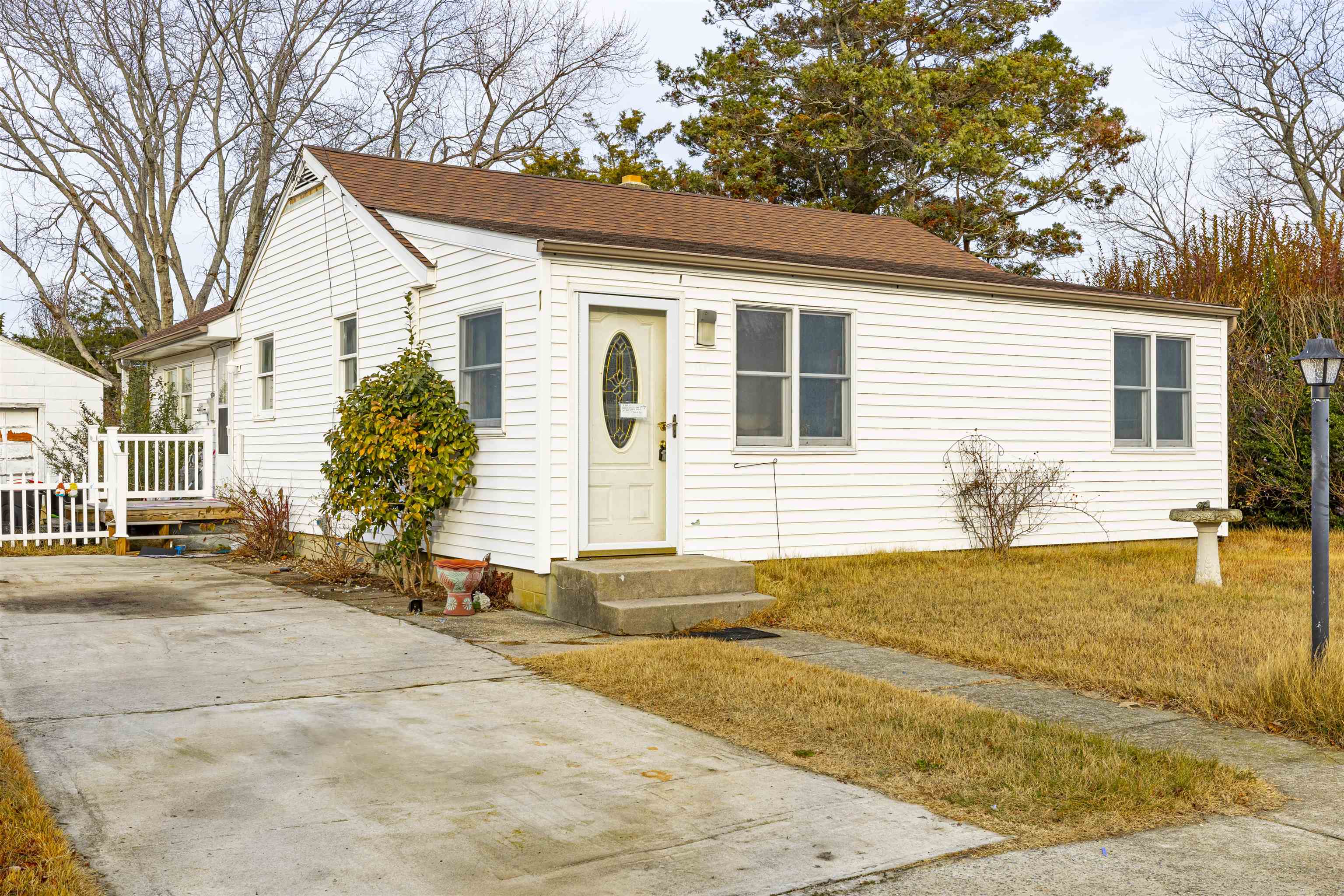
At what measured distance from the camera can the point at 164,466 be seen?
666 inches

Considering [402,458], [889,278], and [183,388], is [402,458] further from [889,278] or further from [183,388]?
[183,388]

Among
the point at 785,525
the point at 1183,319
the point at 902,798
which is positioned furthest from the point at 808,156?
the point at 902,798

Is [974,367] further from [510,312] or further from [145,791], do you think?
[145,791]

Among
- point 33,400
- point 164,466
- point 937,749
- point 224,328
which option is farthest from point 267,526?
point 33,400

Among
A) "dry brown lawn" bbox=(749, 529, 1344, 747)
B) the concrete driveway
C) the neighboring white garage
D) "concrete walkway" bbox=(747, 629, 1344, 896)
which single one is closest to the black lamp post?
"dry brown lawn" bbox=(749, 529, 1344, 747)

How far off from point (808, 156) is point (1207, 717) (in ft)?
73.1

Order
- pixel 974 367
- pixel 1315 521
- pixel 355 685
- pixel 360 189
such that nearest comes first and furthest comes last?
pixel 1315 521 < pixel 355 685 < pixel 974 367 < pixel 360 189

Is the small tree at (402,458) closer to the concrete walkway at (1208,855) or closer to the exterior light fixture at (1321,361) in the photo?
the concrete walkway at (1208,855)

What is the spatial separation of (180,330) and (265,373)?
10.8ft

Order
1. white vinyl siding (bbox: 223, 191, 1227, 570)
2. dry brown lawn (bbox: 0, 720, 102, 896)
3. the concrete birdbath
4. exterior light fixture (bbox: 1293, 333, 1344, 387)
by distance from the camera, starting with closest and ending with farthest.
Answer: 1. dry brown lawn (bbox: 0, 720, 102, 896)
2. exterior light fixture (bbox: 1293, 333, 1344, 387)
3. white vinyl siding (bbox: 223, 191, 1227, 570)
4. the concrete birdbath

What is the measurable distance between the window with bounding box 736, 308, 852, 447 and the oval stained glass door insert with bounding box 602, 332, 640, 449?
1076 millimetres

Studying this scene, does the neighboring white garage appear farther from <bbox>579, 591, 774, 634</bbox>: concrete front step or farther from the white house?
<bbox>579, 591, 774, 634</bbox>: concrete front step

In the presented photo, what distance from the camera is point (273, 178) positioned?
30375 mm

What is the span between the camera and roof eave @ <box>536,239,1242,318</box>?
30.4ft
